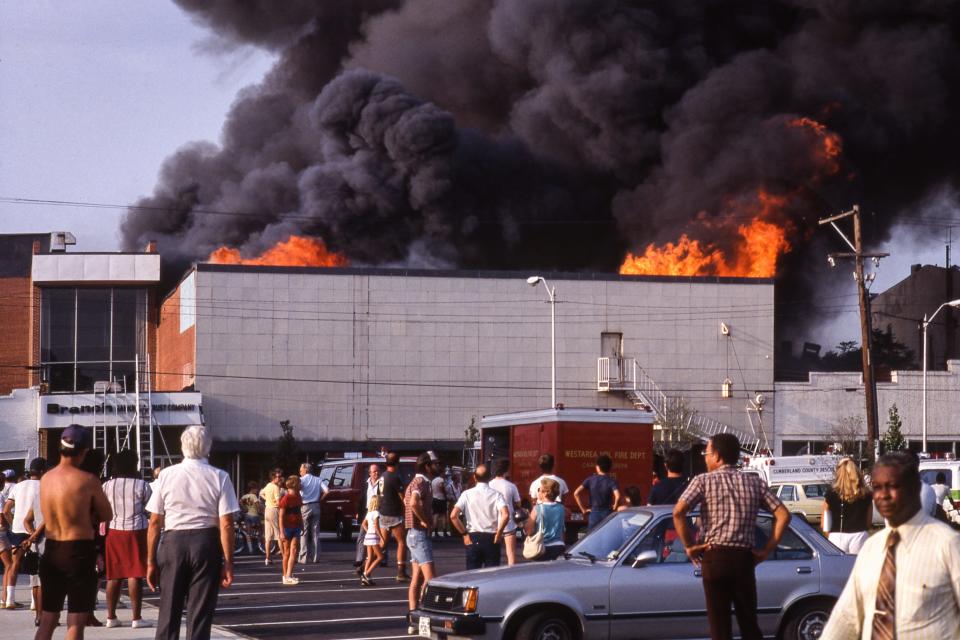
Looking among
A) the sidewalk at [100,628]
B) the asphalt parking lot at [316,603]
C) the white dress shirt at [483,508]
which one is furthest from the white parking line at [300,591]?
the white dress shirt at [483,508]

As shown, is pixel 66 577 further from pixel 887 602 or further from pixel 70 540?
pixel 887 602

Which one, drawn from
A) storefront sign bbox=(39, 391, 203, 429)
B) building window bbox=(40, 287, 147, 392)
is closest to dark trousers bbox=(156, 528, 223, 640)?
storefront sign bbox=(39, 391, 203, 429)

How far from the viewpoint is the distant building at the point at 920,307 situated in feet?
245

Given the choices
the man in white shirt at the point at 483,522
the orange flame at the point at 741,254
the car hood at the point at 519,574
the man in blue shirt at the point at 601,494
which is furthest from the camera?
the orange flame at the point at 741,254

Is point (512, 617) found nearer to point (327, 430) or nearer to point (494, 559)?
point (494, 559)

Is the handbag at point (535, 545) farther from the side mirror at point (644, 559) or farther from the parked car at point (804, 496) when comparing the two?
the parked car at point (804, 496)

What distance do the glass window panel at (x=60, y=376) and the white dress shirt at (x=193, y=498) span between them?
58.7 meters

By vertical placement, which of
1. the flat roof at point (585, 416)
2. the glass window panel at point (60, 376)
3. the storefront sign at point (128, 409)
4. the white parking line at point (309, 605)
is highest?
the glass window panel at point (60, 376)

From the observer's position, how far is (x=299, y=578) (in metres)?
21.2

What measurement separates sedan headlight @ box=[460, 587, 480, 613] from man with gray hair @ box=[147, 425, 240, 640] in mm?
2103

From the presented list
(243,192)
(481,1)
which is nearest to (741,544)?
(243,192)

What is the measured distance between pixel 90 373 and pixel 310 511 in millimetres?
46466

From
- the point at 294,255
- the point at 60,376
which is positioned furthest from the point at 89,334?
the point at 294,255

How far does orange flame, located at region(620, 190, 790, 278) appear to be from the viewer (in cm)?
6062
